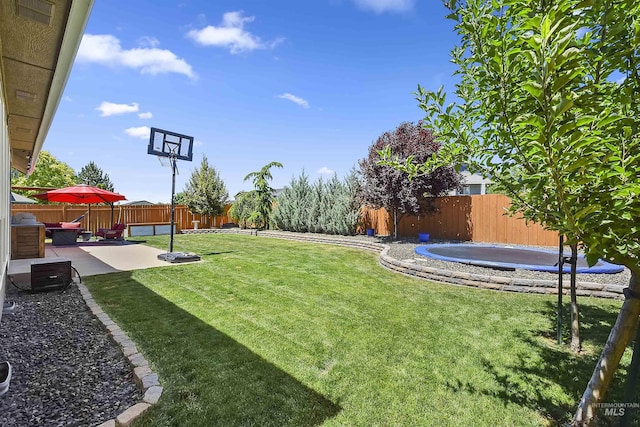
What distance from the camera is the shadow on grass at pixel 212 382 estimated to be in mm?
2391

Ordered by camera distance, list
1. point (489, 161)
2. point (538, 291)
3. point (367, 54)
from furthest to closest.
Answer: point (367, 54), point (538, 291), point (489, 161)

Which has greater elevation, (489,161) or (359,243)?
(489,161)

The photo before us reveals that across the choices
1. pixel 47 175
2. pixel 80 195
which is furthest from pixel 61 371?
pixel 47 175

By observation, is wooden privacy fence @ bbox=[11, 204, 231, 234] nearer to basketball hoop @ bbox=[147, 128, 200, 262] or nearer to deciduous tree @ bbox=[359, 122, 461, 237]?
basketball hoop @ bbox=[147, 128, 200, 262]

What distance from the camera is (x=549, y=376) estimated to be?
3043 millimetres

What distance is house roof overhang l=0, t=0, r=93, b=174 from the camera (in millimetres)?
2508

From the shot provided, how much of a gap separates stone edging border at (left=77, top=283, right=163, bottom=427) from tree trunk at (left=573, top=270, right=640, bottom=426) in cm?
329

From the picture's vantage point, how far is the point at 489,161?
218 centimetres

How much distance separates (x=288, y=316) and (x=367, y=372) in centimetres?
181

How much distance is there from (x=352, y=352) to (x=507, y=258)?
7349 millimetres

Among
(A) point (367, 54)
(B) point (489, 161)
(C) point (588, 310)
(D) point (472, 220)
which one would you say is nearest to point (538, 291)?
(C) point (588, 310)

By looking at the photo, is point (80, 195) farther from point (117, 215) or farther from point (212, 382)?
point (212, 382)

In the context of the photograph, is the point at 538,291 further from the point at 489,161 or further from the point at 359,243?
the point at 359,243

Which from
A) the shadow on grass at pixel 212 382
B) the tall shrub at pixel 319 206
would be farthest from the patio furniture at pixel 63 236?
the shadow on grass at pixel 212 382
